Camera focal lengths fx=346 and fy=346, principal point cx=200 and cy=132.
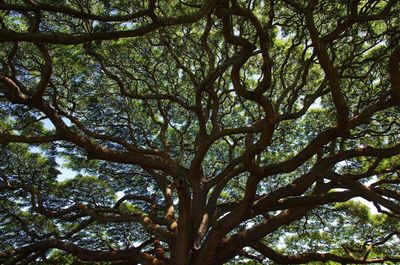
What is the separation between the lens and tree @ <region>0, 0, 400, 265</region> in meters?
6.48

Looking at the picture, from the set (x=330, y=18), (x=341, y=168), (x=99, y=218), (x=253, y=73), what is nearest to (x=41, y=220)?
(x=99, y=218)

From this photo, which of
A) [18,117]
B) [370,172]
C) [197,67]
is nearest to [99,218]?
[18,117]

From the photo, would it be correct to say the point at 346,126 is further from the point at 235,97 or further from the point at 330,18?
the point at 235,97

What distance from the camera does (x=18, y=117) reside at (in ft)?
35.7

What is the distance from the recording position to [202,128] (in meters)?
9.13

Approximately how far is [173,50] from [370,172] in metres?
6.47

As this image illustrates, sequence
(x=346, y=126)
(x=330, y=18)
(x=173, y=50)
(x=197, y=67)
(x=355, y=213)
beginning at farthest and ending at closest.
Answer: (x=355, y=213), (x=197, y=67), (x=173, y=50), (x=330, y=18), (x=346, y=126)

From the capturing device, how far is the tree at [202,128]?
6477mm

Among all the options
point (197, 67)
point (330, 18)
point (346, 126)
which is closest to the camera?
point (346, 126)

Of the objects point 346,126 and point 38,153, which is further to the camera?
point 38,153

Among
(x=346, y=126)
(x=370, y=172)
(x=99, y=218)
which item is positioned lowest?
(x=99, y=218)

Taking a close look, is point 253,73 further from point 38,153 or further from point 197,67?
point 38,153

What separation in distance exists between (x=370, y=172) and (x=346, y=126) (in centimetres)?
319

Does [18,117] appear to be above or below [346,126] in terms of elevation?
above
